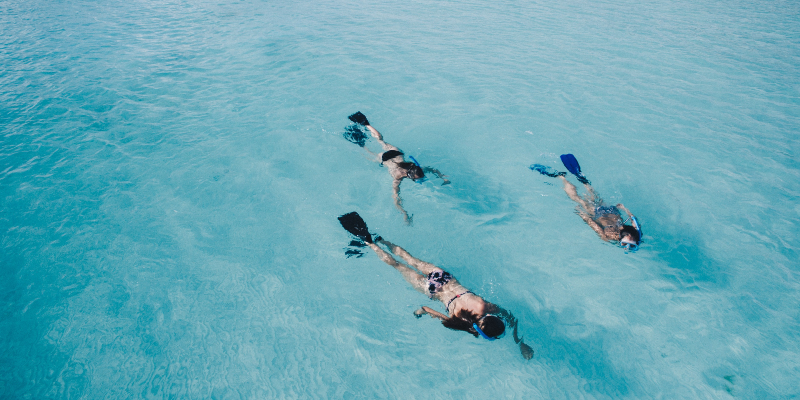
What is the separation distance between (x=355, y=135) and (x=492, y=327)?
18.3 feet

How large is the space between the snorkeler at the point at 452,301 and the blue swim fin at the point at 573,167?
3571 millimetres

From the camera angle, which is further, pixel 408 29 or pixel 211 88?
pixel 408 29

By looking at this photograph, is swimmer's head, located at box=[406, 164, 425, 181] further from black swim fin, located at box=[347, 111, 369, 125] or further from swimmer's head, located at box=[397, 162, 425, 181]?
black swim fin, located at box=[347, 111, 369, 125]

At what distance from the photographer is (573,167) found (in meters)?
6.77

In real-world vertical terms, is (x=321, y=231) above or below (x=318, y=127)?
below

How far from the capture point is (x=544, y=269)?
215 inches

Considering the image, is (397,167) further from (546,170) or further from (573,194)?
(573,194)

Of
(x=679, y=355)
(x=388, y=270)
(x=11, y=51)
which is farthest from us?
(x=11, y=51)

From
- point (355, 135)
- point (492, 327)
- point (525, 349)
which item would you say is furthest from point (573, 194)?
point (355, 135)

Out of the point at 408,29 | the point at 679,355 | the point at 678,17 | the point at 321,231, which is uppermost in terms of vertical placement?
the point at 678,17

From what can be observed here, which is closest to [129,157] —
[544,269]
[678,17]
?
[544,269]

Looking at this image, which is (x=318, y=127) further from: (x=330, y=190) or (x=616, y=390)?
(x=616, y=390)

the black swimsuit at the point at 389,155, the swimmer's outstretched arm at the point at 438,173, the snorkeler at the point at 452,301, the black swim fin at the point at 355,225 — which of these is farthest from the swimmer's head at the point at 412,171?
the snorkeler at the point at 452,301

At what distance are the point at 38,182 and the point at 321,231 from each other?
5984 mm
